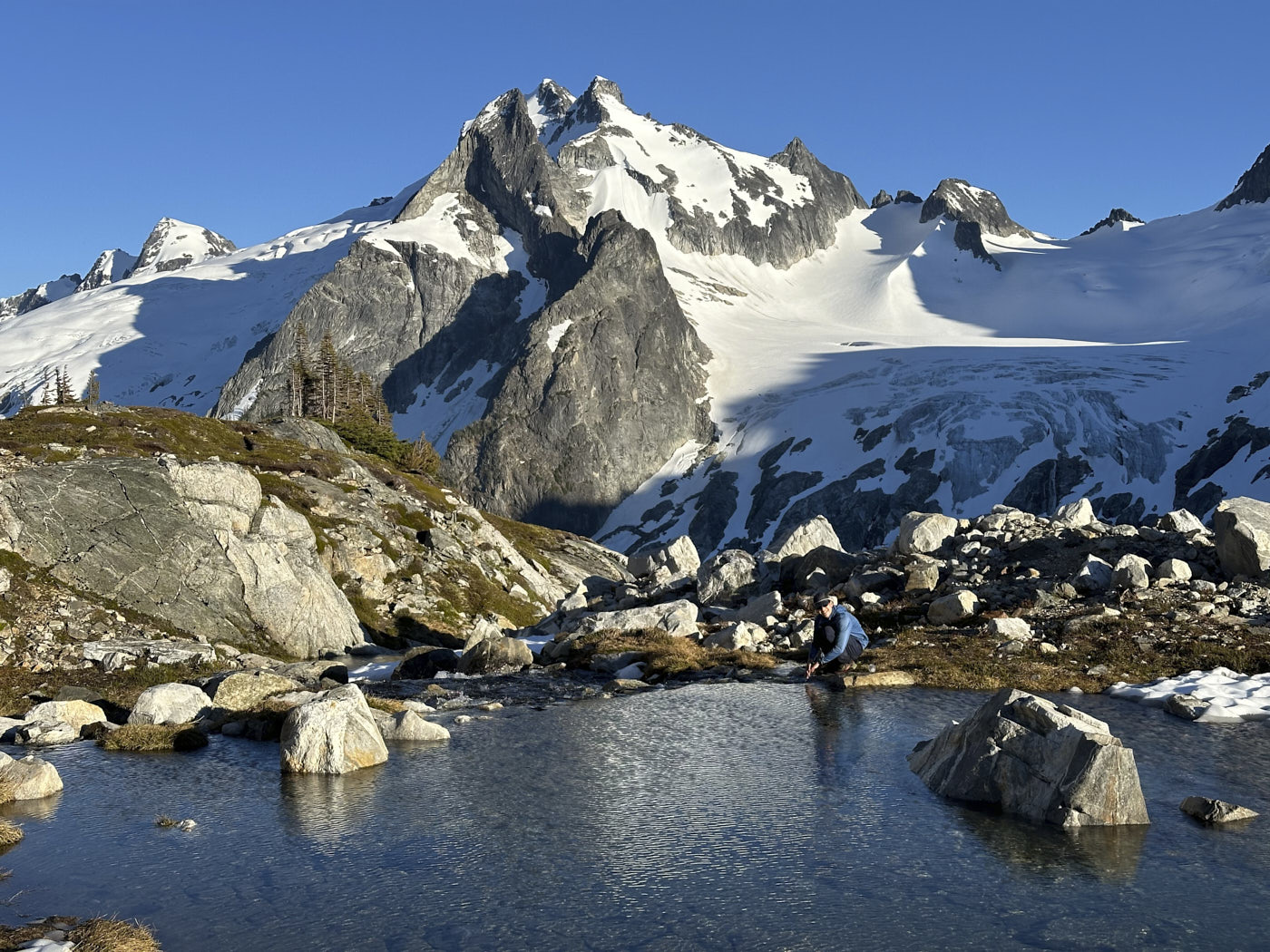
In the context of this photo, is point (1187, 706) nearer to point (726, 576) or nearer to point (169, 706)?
point (169, 706)

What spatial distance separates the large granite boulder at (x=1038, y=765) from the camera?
1756 centimetres

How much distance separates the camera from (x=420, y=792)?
66.9 feet

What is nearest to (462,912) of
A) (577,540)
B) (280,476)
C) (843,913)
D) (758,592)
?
(843,913)

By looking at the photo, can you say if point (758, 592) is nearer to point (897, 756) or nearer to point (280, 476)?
point (897, 756)

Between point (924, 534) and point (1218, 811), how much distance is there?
31988 mm

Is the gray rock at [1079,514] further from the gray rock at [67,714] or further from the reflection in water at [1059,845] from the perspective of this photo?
the gray rock at [67,714]

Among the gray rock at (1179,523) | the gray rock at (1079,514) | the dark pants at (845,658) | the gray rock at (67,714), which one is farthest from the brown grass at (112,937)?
the gray rock at (1079,514)

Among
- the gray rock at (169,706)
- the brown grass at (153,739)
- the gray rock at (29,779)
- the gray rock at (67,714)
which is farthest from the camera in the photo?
the gray rock at (67,714)

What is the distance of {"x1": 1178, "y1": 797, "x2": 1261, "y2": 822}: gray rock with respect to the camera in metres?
17.4

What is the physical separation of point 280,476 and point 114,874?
55.1m

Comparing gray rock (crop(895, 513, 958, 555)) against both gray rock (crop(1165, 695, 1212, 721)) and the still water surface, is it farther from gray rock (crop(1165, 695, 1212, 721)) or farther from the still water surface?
the still water surface

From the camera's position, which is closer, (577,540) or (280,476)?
(280,476)

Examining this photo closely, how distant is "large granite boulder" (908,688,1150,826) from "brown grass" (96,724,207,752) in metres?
18.1

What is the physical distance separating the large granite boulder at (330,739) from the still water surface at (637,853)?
20.6 inches
